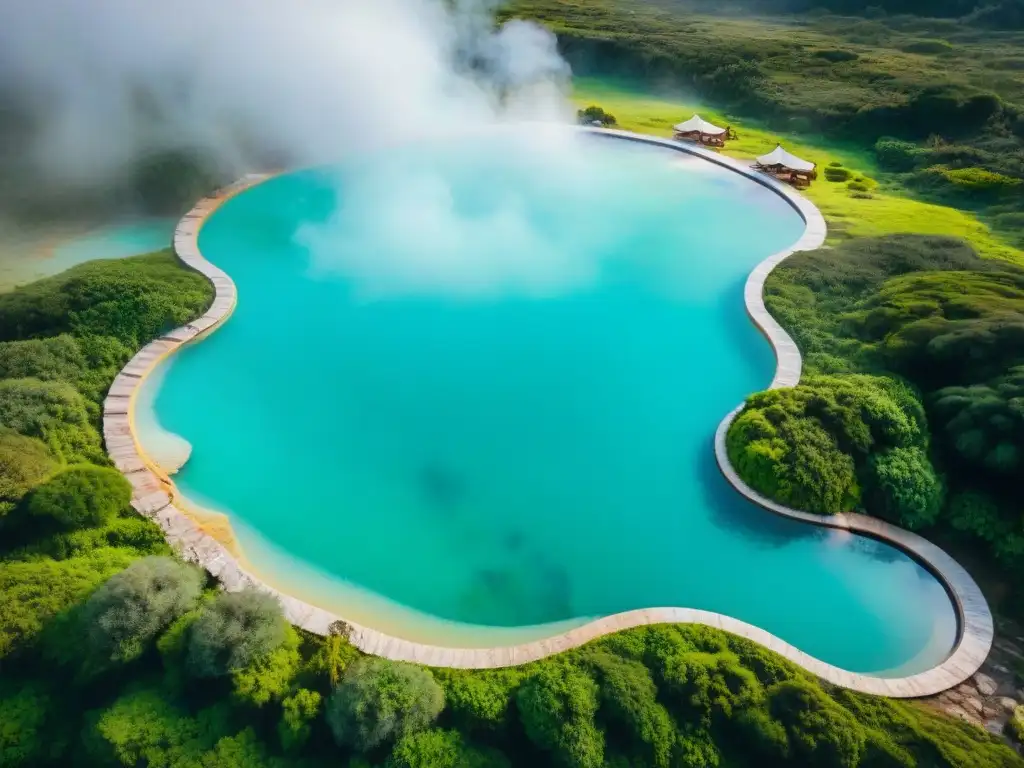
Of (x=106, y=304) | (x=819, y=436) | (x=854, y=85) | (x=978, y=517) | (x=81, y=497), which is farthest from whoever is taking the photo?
(x=854, y=85)

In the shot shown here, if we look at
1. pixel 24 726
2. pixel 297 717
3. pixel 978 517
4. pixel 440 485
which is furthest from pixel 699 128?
pixel 24 726

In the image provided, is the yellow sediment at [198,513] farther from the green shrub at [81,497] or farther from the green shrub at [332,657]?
the green shrub at [332,657]

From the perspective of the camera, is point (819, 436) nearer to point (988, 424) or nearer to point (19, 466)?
point (988, 424)

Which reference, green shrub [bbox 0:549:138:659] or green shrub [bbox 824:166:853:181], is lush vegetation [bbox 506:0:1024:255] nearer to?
green shrub [bbox 824:166:853:181]

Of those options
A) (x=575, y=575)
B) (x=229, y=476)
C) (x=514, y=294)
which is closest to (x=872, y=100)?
(x=514, y=294)

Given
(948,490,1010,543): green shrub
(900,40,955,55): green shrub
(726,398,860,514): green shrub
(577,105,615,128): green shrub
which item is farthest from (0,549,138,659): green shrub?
(900,40,955,55): green shrub

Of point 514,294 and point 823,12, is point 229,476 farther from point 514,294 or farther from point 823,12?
point 823,12
